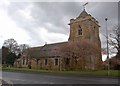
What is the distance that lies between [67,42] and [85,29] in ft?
20.9

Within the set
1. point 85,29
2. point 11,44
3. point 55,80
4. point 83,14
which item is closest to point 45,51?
point 85,29

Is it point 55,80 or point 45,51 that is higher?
point 45,51

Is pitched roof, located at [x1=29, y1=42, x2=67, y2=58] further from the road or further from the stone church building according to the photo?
the road

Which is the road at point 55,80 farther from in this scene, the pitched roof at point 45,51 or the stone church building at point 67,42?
the pitched roof at point 45,51

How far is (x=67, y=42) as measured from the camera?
197ft

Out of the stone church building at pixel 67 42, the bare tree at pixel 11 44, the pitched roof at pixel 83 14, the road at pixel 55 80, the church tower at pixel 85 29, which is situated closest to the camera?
the road at pixel 55 80

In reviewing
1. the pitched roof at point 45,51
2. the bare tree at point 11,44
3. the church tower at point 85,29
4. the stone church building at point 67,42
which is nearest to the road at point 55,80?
the stone church building at point 67,42

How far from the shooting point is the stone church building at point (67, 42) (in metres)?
58.1

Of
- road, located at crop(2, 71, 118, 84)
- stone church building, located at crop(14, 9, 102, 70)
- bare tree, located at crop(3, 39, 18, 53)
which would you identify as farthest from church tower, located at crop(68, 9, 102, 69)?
bare tree, located at crop(3, 39, 18, 53)

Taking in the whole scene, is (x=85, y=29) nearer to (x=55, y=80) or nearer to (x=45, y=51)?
(x=45, y=51)

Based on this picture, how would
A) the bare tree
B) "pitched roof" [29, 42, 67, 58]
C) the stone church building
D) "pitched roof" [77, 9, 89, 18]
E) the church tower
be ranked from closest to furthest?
the stone church building, the church tower, "pitched roof" [29, 42, 67, 58], "pitched roof" [77, 9, 89, 18], the bare tree

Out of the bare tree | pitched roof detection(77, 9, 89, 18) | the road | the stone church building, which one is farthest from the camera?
the bare tree

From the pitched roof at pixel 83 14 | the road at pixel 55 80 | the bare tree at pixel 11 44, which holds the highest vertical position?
the pitched roof at pixel 83 14

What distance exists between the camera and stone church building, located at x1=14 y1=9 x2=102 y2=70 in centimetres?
5813
